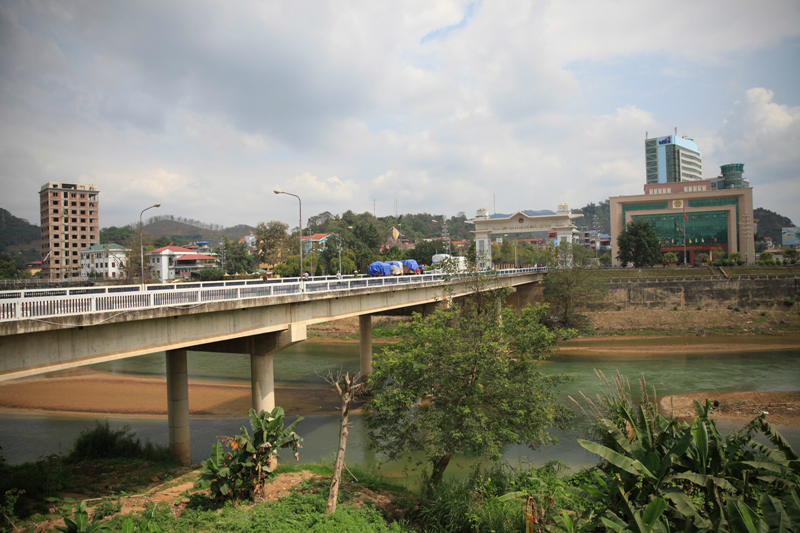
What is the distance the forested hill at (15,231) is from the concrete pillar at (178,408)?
520 feet

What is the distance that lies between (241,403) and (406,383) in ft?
61.6

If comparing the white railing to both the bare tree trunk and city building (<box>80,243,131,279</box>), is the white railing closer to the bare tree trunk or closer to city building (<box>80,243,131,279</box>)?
the bare tree trunk

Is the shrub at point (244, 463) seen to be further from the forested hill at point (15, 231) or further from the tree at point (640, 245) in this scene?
the forested hill at point (15, 231)

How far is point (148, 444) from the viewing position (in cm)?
2112

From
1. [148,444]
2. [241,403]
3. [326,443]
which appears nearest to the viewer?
[148,444]

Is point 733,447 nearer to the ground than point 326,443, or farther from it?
farther from it

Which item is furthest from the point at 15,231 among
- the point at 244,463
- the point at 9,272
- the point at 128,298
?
the point at 244,463

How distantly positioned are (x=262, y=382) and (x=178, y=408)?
12.1 ft

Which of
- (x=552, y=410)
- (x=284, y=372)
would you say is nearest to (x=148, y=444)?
(x=552, y=410)

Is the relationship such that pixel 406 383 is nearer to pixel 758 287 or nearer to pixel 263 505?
pixel 263 505

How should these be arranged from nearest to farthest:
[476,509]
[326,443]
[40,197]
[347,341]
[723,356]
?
[476,509] < [326,443] < [723,356] < [347,341] < [40,197]

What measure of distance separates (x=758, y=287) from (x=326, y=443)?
197ft

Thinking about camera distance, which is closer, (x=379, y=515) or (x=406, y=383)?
(x=379, y=515)

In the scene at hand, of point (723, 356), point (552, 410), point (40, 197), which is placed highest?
point (40, 197)
